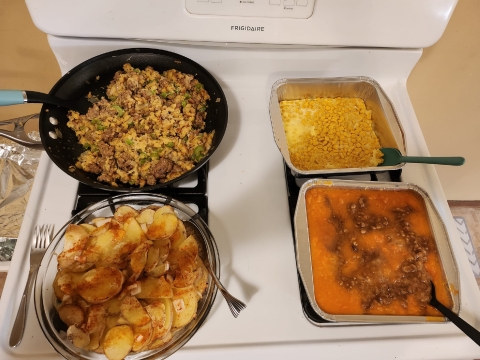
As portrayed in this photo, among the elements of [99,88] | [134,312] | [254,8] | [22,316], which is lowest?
[22,316]

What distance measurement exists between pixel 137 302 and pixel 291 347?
1.04 ft

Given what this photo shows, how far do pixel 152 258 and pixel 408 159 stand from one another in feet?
2.03

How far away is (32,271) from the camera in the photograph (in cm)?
72

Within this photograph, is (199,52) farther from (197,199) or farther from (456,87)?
(456,87)

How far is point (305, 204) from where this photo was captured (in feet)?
2.57

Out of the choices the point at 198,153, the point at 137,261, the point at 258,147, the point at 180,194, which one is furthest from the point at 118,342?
the point at 258,147

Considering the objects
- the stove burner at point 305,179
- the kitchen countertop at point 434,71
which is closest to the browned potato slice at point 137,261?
the stove burner at point 305,179

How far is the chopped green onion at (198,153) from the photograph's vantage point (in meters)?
0.86

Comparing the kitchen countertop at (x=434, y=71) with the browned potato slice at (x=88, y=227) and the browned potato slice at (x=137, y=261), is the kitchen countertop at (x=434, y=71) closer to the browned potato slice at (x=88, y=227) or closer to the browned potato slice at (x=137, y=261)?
the browned potato slice at (x=88, y=227)

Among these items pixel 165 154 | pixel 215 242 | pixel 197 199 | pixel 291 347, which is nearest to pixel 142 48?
pixel 165 154

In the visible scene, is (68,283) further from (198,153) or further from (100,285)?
(198,153)

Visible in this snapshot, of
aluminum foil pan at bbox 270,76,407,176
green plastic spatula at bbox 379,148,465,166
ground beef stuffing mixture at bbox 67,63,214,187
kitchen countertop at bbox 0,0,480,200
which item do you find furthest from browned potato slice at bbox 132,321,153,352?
kitchen countertop at bbox 0,0,480,200

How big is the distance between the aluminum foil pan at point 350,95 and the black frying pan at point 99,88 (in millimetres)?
142

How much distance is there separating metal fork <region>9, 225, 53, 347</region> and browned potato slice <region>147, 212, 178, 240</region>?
24 cm
